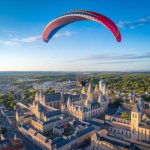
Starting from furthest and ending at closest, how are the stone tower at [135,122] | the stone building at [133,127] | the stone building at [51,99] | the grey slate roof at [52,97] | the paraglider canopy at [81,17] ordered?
1. the grey slate roof at [52,97]
2. the stone building at [51,99]
3. the stone tower at [135,122]
4. the stone building at [133,127]
5. the paraglider canopy at [81,17]

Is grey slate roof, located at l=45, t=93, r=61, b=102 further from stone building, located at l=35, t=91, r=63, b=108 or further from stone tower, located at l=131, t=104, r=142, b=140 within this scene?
stone tower, located at l=131, t=104, r=142, b=140

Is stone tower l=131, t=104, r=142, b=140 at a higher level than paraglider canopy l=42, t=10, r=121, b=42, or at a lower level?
lower

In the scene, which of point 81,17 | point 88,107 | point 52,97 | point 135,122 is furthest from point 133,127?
point 52,97

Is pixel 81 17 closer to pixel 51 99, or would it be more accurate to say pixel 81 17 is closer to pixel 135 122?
pixel 135 122

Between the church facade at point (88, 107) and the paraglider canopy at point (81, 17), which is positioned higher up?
the paraglider canopy at point (81, 17)

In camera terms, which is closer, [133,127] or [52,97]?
[133,127]

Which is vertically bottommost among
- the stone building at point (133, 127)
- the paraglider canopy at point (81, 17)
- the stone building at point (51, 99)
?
the stone building at point (133, 127)

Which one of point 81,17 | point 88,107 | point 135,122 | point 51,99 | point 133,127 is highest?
point 81,17

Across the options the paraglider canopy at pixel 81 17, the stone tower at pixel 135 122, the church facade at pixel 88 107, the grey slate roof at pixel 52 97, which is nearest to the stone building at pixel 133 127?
the stone tower at pixel 135 122

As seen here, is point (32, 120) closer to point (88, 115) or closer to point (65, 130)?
point (65, 130)

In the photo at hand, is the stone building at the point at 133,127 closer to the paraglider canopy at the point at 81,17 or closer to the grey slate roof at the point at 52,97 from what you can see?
the grey slate roof at the point at 52,97

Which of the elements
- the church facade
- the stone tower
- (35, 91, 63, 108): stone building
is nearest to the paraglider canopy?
the stone tower
